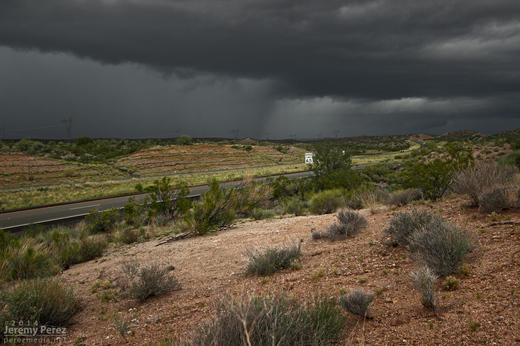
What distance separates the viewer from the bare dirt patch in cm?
341

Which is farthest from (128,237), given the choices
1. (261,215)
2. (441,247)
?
(441,247)

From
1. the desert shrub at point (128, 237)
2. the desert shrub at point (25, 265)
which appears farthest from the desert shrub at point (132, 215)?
the desert shrub at point (25, 265)

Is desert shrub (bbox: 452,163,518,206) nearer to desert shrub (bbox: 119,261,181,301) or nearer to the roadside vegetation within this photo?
the roadside vegetation

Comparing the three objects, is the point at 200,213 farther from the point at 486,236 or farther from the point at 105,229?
the point at 486,236

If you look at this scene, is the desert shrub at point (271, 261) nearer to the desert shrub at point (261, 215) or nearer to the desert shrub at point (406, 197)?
the desert shrub at point (406, 197)

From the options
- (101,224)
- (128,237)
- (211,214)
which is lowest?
(101,224)

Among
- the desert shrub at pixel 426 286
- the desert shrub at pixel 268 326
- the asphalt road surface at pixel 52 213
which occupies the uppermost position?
the desert shrub at pixel 268 326

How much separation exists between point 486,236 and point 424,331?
3321mm

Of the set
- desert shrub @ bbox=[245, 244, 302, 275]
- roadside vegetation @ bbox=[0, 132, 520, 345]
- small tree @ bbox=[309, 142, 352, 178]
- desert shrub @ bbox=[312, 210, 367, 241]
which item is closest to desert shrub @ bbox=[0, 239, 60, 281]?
roadside vegetation @ bbox=[0, 132, 520, 345]

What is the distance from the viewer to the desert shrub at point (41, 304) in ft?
15.3

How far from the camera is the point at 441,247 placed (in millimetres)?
4863

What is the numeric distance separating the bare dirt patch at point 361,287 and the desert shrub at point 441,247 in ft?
0.74

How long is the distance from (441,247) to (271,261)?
10.00ft

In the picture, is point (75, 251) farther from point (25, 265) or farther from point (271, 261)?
point (271, 261)
